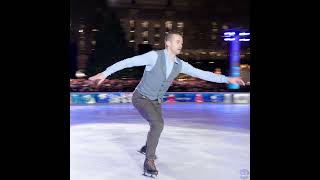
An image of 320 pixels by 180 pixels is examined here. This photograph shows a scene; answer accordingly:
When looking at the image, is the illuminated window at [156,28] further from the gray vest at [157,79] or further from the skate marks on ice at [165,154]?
the skate marks on ice at [165,154]

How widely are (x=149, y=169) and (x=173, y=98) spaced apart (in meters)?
4.50

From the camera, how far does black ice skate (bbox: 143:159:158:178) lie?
367 cm

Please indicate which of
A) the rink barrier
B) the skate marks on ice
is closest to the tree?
the skate marks on ice

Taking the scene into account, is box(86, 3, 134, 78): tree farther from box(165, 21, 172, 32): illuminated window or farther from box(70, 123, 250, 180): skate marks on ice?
box(70, 123, 250, 180): skate marks on ice

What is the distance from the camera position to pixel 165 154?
439 centimetres

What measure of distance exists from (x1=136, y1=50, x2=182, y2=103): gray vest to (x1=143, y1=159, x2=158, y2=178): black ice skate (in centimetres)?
59

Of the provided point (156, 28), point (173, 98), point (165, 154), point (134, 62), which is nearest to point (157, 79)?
point (134, 62)

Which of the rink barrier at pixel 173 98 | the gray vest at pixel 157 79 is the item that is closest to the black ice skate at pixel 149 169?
the gray vest at pixel 157 79
